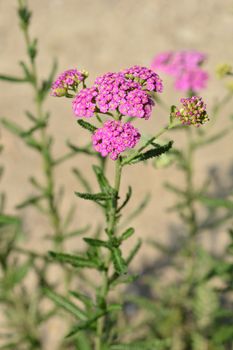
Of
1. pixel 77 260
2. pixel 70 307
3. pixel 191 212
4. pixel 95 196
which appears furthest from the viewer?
pixel 191 212

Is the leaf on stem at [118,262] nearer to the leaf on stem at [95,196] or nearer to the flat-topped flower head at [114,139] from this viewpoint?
the leaf on stem at [95,196]

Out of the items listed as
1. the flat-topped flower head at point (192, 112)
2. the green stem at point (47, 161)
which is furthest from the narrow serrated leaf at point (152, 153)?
the green stem at point (47, 161)

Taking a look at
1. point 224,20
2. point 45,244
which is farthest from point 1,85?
point 224,20

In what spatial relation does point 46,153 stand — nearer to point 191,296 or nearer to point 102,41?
point 191,296

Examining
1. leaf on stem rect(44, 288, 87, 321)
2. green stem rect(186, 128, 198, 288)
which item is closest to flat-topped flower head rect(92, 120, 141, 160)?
leaf on stem rect(44, 288, 87, 321)

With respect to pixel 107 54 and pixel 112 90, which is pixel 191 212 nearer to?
pixel 112 90

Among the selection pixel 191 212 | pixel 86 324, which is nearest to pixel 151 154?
pixel 86 324
